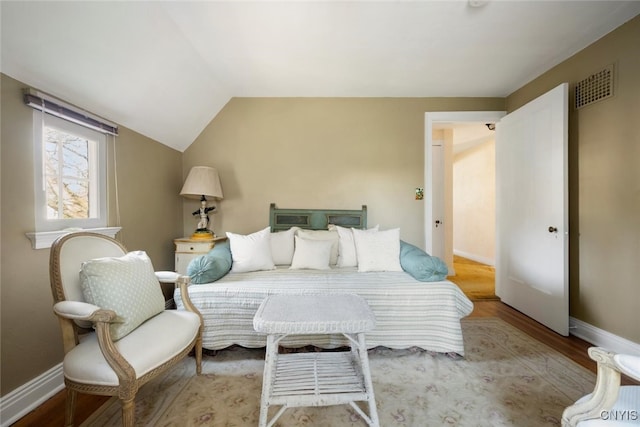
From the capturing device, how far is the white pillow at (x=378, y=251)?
7.53 feet

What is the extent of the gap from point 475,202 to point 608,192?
3783mm

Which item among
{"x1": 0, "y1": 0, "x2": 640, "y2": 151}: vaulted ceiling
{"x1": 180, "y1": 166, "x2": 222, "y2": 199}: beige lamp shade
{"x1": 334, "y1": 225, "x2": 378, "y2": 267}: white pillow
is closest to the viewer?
{"x1": 0, "y1": 0, "x2": 640, "y2": 151}: vaulted ceiling

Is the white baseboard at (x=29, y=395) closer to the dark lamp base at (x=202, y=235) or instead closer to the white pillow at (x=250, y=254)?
the white pillow at (x=250, y=254)

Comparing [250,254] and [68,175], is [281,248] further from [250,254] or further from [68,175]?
[68,175]

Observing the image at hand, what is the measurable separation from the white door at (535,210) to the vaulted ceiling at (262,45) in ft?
1.84

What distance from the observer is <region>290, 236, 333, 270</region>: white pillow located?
2359mm

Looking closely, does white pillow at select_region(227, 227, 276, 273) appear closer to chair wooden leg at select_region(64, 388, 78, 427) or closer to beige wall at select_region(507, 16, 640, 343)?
chair wooden leg at select_region(64, 388, 78, 427)

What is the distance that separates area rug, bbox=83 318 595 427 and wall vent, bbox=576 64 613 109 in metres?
2.07

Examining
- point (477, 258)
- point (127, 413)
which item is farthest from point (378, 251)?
point (477, 258)

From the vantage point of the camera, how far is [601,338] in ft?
6.39

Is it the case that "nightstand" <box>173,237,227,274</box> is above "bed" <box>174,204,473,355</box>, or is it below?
above

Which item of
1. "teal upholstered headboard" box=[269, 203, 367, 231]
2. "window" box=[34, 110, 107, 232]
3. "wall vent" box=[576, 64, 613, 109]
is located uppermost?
"wall vent" box=[576, 64, 613, 109]

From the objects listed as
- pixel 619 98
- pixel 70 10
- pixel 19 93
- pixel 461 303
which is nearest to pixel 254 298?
pixel 461 303

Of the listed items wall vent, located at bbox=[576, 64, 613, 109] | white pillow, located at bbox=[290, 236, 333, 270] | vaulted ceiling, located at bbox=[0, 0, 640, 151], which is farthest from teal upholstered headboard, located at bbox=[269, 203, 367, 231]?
wall vent, located at bbox=[576, 64, 613, 109]
